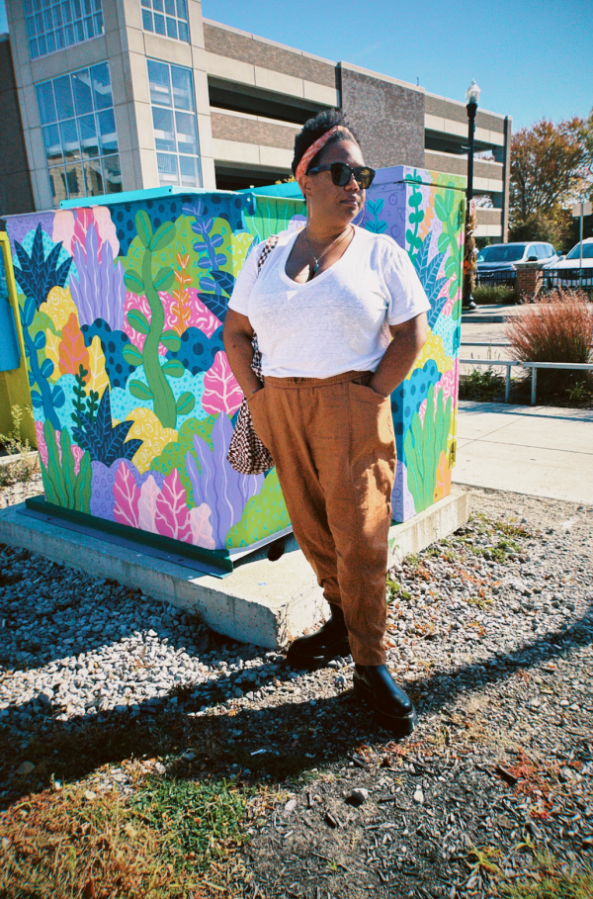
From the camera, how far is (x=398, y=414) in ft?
11.6

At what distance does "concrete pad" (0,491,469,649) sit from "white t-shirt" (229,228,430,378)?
3.82 feet

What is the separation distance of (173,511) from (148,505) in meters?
0.20

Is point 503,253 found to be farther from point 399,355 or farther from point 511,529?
point 399,355

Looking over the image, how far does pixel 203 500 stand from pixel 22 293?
1796mm

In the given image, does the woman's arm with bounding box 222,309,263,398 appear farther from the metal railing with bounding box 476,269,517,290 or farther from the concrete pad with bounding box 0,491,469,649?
the metal railing with bounding box 476,269,517,290

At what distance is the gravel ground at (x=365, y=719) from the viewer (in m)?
1.89

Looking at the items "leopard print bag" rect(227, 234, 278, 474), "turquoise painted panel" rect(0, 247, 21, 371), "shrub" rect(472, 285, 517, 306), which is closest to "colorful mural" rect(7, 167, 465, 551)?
"leopard print bag" rect(227, 234, 278, 474)

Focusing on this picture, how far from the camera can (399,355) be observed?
219 cm

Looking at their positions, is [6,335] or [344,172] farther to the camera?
[6,335]

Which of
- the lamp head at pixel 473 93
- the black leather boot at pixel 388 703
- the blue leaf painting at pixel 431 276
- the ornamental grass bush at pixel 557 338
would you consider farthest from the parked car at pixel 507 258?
the black leather boot at pixel 388 703

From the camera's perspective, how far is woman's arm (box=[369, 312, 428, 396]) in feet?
7.18

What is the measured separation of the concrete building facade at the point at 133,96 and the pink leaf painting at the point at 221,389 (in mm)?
22181

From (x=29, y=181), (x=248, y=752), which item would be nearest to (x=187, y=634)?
(x=248, y=752)

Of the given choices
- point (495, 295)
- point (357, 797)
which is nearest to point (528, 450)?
point (357, 797)
